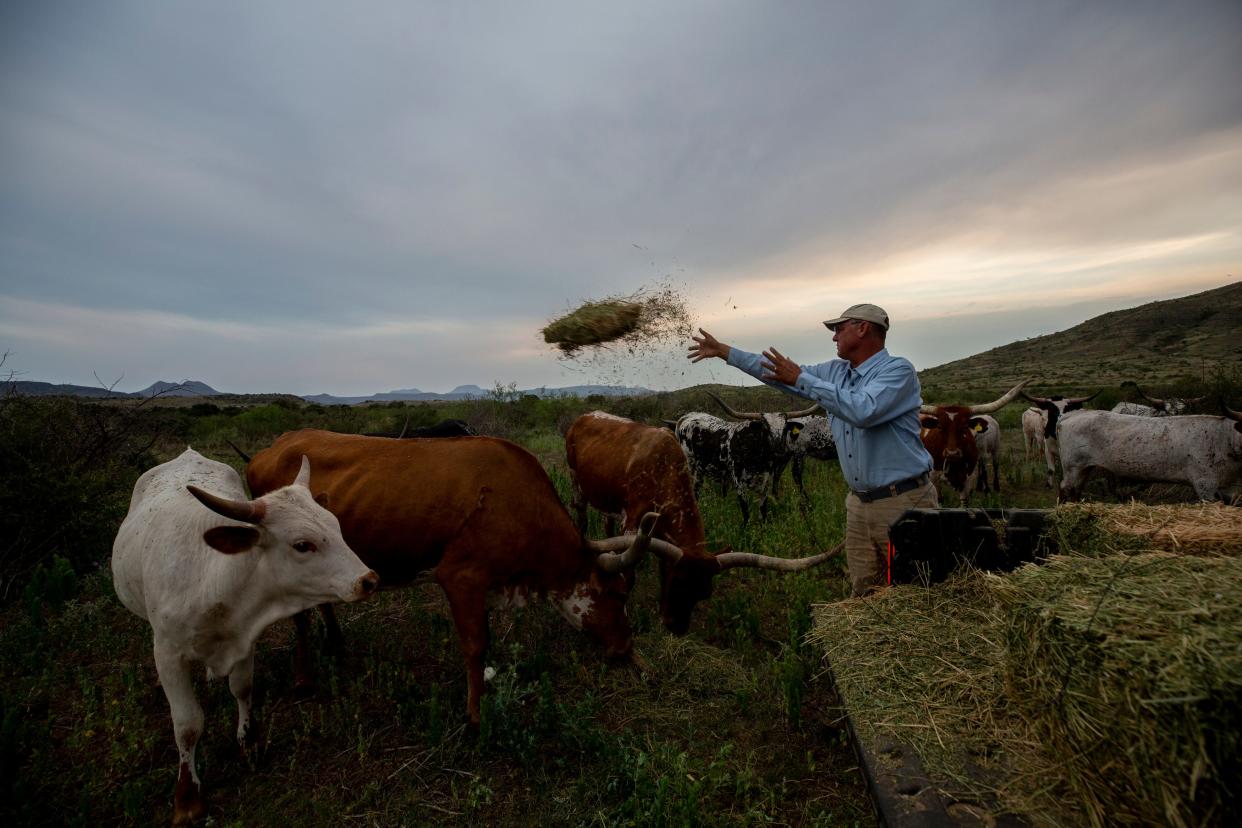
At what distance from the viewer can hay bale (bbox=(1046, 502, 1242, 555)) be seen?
302 cm

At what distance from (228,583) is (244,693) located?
1054 mm

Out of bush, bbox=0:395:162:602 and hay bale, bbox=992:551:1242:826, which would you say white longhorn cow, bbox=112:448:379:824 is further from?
bush, bbox=0:395:162:602

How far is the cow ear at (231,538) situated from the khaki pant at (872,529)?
398 cm

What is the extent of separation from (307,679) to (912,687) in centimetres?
446

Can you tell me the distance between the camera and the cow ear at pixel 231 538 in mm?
3107

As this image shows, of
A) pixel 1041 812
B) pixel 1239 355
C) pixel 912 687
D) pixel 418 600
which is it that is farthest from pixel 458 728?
pixel 1239 355

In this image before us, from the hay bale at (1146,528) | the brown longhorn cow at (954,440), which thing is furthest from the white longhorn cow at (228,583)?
the brown longhorn cow at (954,440)

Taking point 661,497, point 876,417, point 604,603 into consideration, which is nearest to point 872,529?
point 876,417

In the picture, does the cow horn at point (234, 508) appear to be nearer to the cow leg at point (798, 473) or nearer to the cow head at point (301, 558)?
the cow head at point (301, 558)

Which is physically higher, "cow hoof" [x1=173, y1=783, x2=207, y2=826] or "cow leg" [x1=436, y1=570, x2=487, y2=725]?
"cow leg" [x1=436, y1=570, x2=487, y2=725]

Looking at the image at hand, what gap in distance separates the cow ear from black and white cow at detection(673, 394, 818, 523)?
7.27 metres

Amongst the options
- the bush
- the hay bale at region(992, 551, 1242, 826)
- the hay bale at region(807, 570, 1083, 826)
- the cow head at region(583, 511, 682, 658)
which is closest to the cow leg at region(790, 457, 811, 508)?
the cow head at region(583, 511, 682, 658)

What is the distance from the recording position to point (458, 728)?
13.5ft

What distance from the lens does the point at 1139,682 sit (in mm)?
1683
